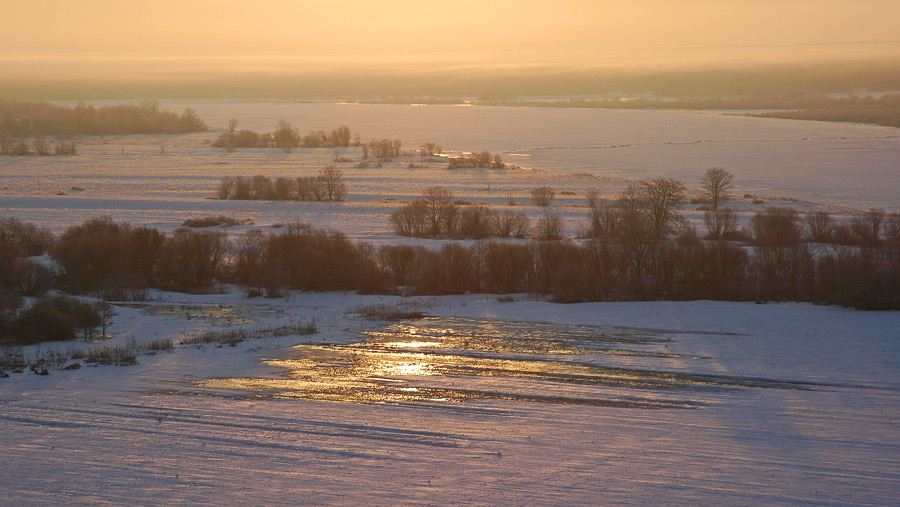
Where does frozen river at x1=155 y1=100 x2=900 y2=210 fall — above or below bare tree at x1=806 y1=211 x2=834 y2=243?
above

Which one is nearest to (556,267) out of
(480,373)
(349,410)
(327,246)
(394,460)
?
(327,246)

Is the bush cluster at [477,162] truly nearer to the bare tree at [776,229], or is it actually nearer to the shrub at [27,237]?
the bare tree at [776,229]

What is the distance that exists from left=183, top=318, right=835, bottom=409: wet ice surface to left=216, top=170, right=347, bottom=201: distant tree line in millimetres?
32775

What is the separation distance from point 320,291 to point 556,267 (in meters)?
8.90

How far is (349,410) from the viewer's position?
12.5 metres

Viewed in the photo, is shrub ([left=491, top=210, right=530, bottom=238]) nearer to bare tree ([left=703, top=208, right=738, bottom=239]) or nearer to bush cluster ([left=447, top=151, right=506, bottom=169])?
bare tree ([left=703, top=208, right=738, bottom=239])

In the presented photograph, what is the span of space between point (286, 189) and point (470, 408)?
41811 millimetres

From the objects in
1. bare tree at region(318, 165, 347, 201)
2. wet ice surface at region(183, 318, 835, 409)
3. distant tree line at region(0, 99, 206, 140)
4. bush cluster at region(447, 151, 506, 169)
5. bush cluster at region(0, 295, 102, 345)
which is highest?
distant tree line at region(0, 99, 206, 140)

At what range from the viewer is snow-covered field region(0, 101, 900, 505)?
956cm

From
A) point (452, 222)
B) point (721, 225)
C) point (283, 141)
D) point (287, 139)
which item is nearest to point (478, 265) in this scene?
point (452, 222)

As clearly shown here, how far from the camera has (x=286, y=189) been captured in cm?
5206

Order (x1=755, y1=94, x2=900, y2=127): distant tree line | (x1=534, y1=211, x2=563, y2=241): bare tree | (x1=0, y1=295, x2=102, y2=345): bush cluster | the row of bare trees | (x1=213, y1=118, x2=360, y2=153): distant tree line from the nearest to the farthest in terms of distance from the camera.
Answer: (x1=0, y1=295, x2=102, y2=345): bush cluster → the row of bare trees → (x1=534, y1=211, x2=563, y2=241): bare tree → (x1=213, y1=118, x2=360, y2=153): distant tree line → (x1=755, y1=94, x2=900, y2=127): distant tree line

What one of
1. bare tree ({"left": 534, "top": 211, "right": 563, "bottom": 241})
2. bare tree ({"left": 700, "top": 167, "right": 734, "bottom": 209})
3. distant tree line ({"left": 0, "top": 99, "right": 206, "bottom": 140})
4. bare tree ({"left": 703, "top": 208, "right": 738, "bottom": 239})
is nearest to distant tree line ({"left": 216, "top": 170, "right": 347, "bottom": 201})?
bare tree ({"left": 534, "top": 211, "right": 563, "bottom": 241})

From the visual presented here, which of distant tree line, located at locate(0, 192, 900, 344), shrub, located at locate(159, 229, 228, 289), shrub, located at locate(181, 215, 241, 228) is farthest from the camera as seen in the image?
shrub, located at locate(181, 215, 241, 228)
